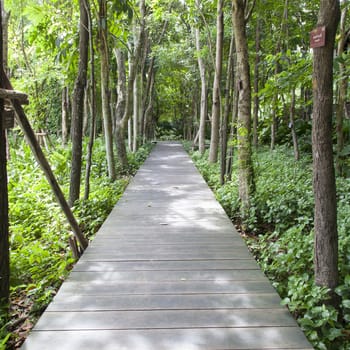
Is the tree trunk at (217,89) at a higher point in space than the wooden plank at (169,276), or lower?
higher

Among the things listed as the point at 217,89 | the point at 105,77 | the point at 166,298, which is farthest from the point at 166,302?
the point at 217,89

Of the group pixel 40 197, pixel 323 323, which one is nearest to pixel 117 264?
pixel 323 323

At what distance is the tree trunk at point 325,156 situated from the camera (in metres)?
2.98

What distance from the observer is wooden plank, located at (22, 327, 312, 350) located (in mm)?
2695

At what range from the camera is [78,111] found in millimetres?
7008

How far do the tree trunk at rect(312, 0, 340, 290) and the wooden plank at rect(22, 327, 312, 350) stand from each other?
66 centimetres

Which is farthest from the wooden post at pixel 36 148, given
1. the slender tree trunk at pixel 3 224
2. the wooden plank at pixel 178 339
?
the wooden plank at pixel 178 339

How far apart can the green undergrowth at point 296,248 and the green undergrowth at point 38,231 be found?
232cm

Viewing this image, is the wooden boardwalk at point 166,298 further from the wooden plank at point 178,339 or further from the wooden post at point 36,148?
the wooden post at point 36,148

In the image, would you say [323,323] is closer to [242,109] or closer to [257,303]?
[257,303]

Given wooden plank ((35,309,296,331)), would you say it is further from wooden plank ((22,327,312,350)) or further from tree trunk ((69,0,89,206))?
tree trunk ((69,0,89,206))

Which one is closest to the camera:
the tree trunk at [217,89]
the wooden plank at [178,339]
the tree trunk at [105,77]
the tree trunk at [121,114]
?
the wooden plank at [178,339]

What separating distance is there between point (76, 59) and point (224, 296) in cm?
627

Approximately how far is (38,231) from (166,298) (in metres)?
3.66
